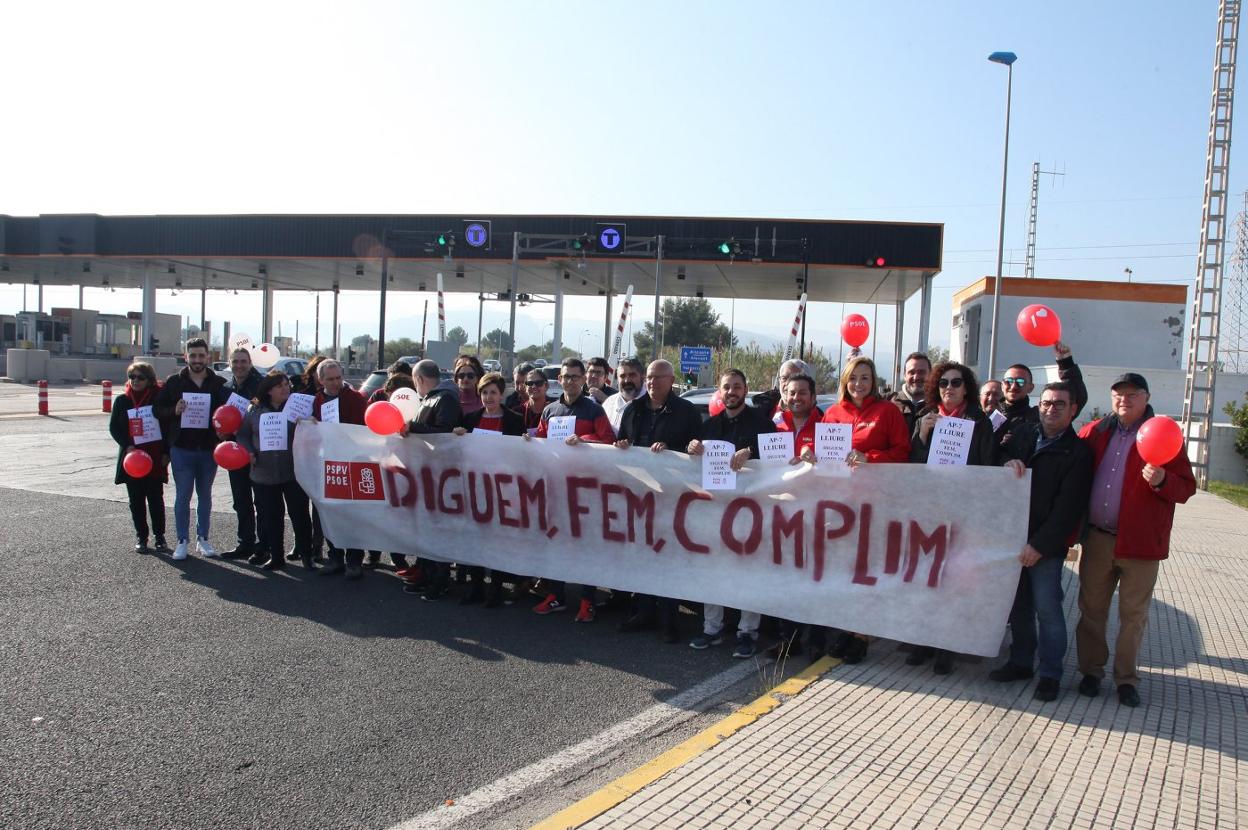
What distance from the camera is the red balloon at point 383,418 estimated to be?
7.14m

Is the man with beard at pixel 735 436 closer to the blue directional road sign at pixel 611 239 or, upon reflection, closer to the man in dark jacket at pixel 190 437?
the man in dark jacket at pixel 190 437

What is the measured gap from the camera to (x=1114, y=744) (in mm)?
4508

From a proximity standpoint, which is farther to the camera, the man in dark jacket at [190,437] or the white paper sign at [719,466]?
the man in dark jacket at [190,437]

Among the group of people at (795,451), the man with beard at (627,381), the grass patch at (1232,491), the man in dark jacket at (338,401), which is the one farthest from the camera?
the grass patch at (1232,491)

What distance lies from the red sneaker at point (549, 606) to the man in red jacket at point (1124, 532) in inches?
140

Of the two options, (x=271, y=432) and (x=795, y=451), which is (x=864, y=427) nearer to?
(x=795, y=451)

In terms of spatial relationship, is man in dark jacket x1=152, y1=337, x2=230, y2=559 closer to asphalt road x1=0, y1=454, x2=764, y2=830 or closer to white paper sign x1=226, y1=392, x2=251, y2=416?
white paper sign x1=226, y1=392, x2=251, y2=416

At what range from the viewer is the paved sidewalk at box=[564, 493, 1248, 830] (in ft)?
12.2

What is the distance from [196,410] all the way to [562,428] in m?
3.59

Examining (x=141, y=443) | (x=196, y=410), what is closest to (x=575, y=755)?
(x=196, y=410)

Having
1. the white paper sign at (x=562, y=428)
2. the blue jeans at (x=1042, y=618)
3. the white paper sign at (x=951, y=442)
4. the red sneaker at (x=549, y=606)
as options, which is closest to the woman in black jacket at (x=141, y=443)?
the red sneaker at (x=549, y=606)

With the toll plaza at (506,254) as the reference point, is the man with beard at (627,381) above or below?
below

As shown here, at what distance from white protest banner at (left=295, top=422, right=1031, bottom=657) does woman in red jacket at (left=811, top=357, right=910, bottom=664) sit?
0.48 ft

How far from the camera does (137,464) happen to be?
7.96m
